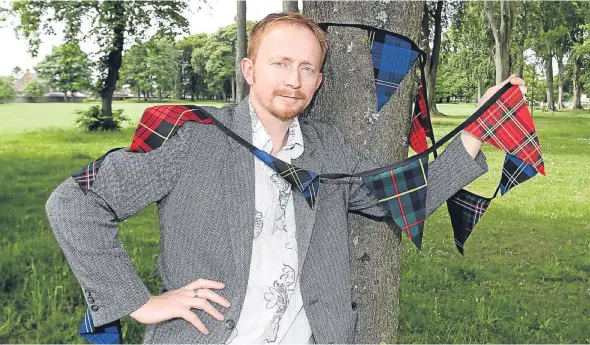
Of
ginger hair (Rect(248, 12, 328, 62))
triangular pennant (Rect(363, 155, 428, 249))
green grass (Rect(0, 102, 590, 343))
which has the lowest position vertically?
green grass (Rect(0, 102, 590, 343))

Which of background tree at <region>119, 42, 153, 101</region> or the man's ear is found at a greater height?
background tree at <region>119, 42, 153, 101</region>

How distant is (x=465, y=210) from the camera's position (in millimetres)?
2305

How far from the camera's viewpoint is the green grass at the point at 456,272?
14.0ft

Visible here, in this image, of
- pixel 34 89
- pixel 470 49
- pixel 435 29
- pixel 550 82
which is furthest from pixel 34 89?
pixel 550 82

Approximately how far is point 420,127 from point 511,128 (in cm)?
42

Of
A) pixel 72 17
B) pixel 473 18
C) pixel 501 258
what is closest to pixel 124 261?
pixel 501 258

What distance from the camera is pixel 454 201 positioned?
2.33m

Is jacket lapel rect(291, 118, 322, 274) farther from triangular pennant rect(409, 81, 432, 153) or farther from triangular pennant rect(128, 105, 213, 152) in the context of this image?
triangular pennant rect(409, 81, 432, 153)

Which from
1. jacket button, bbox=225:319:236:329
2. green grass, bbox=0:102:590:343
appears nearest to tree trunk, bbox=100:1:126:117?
green grass, bbox=0:102:590:343

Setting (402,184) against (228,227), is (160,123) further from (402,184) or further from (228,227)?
(402,184)

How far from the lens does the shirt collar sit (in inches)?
72.2

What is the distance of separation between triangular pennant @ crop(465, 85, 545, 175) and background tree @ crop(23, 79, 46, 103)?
17.2m

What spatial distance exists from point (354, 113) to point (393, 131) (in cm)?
17

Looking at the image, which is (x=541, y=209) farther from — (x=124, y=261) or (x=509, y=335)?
(x=124, y=261)
